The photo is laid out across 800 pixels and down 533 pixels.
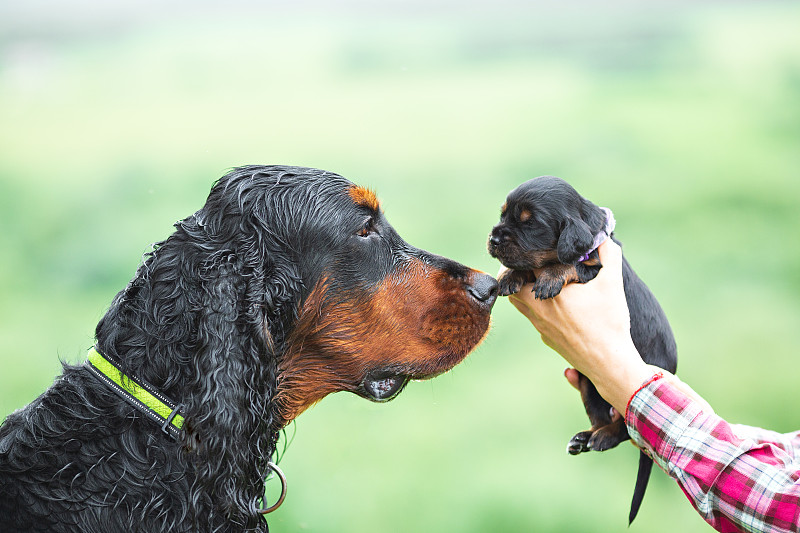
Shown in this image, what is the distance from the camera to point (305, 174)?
2320mm

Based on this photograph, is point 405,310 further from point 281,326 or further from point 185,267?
point 185,267

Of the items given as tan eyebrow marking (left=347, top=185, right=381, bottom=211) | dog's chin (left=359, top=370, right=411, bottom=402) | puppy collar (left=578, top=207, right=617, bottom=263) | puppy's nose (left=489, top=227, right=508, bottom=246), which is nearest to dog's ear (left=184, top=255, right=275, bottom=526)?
dog's chin (left=359, top=370, right=411, bottom=402)

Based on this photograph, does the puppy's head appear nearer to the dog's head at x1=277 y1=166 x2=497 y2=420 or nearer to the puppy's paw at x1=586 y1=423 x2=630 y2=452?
the dog's head at x1=277 y1=166 x2=497 y2=420

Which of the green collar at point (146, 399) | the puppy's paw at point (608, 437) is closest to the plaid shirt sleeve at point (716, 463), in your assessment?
the puppy's paw at point (608, 437)

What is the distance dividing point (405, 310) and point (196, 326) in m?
0.69

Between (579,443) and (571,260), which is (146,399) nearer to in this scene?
(571,260)

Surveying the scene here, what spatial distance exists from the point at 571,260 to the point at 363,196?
33.1 inches

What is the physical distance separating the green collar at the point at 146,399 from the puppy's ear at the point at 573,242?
4.77ft

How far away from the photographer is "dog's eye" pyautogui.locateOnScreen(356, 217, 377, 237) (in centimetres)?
231

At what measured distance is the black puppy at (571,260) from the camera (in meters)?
2.60

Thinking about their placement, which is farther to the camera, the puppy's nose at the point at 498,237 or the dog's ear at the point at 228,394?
the puppy's nose at the point at 498,237

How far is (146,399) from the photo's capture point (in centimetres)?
193

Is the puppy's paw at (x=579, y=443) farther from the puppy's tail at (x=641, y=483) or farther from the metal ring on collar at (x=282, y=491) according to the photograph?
the metal ring on collar at (x=282, y=491)

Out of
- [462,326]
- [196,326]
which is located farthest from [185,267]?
[462,326]
